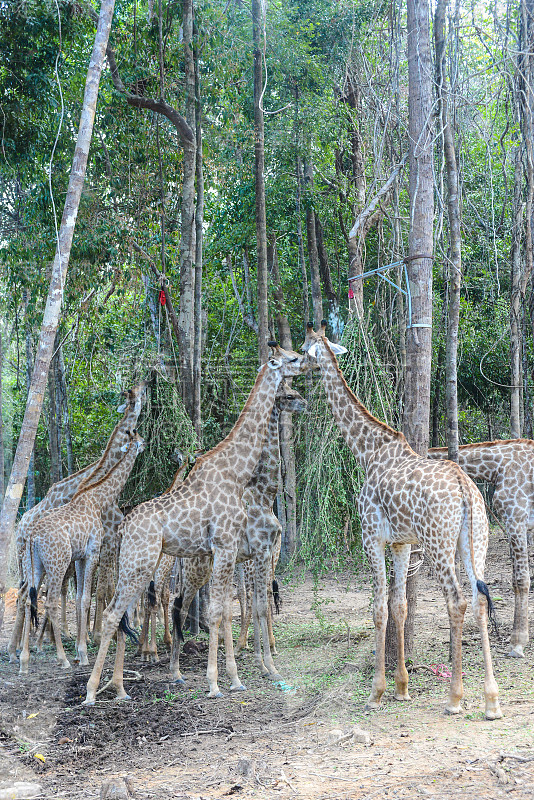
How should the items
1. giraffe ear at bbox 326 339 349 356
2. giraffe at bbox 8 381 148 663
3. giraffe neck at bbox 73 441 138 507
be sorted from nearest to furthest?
giraffe ear at bbox 326 339 349 356
giraffe neck at bbox 73 441 138 507
giraffe at bbox 8 381 148 663

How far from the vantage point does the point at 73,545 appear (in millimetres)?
Answer: 9086

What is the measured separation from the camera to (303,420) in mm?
9234

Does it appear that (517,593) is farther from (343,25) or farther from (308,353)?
(343,25)

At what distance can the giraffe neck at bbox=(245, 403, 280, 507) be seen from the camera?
8953 mm

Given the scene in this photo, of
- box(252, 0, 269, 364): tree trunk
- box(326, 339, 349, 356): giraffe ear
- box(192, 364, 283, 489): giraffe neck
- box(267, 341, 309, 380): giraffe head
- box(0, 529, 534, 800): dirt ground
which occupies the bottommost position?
box(0, 529, 534, 800): dirt ground

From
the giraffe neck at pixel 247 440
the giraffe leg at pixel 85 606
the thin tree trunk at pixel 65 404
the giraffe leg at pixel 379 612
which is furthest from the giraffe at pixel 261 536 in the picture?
the thin tree trunk at pixel 65 404

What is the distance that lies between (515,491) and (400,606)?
106 inches

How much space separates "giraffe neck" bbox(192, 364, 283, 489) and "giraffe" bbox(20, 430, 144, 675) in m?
1.62

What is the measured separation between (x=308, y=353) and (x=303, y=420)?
1317 millimetres

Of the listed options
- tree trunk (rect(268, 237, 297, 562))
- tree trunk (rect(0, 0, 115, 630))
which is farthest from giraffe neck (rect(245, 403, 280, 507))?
tree trunk (rect(268, 237, 297, 562))

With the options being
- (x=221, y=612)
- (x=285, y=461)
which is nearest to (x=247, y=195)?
(x=285, y=461)

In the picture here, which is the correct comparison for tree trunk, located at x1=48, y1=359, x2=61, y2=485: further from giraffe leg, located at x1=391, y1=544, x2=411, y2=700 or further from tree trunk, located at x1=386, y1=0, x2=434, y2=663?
giraffe leg, located at x1=391, y1=544, x2=411, y2=700

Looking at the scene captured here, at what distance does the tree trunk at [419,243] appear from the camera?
7.96 metres

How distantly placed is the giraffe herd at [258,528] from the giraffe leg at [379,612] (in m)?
0.01
